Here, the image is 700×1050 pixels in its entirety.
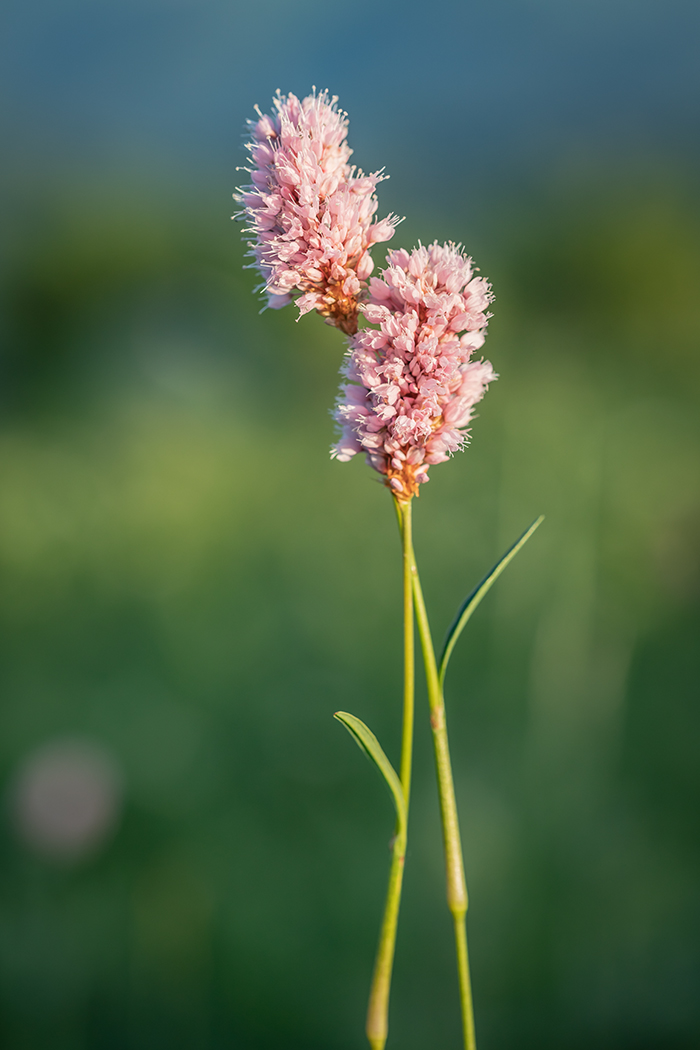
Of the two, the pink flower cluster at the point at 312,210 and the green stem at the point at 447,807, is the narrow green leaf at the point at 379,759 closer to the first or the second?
the green stem at the point at 447,807

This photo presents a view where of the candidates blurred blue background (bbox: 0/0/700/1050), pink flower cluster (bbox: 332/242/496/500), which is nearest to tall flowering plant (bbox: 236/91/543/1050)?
pink flower cluster (bbox: 332/242/496/500)

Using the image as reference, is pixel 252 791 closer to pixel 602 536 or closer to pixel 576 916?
pixel 576 916

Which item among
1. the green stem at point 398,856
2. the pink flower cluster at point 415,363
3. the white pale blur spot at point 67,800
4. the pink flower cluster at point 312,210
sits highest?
the pink flower cluster at point 312,210

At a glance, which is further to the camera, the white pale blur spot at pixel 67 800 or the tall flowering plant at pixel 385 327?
the white pale blur spot at pixel 67 800

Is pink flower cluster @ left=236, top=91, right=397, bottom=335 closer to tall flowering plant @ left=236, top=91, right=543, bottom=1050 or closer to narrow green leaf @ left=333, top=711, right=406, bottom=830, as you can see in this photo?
tall flowering plant @ left=236, top=91, right=543, bottom=1050

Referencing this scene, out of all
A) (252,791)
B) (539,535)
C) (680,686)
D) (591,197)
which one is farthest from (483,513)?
(591,197)

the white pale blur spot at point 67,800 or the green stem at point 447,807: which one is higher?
the green stem at point 447,807

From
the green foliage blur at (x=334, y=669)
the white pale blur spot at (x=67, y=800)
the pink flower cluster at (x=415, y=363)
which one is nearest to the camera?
the pink flower cluster at (x=415, y=363)

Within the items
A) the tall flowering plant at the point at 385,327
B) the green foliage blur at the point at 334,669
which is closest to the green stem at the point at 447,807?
the tall flowering plant at the point at 385,327
